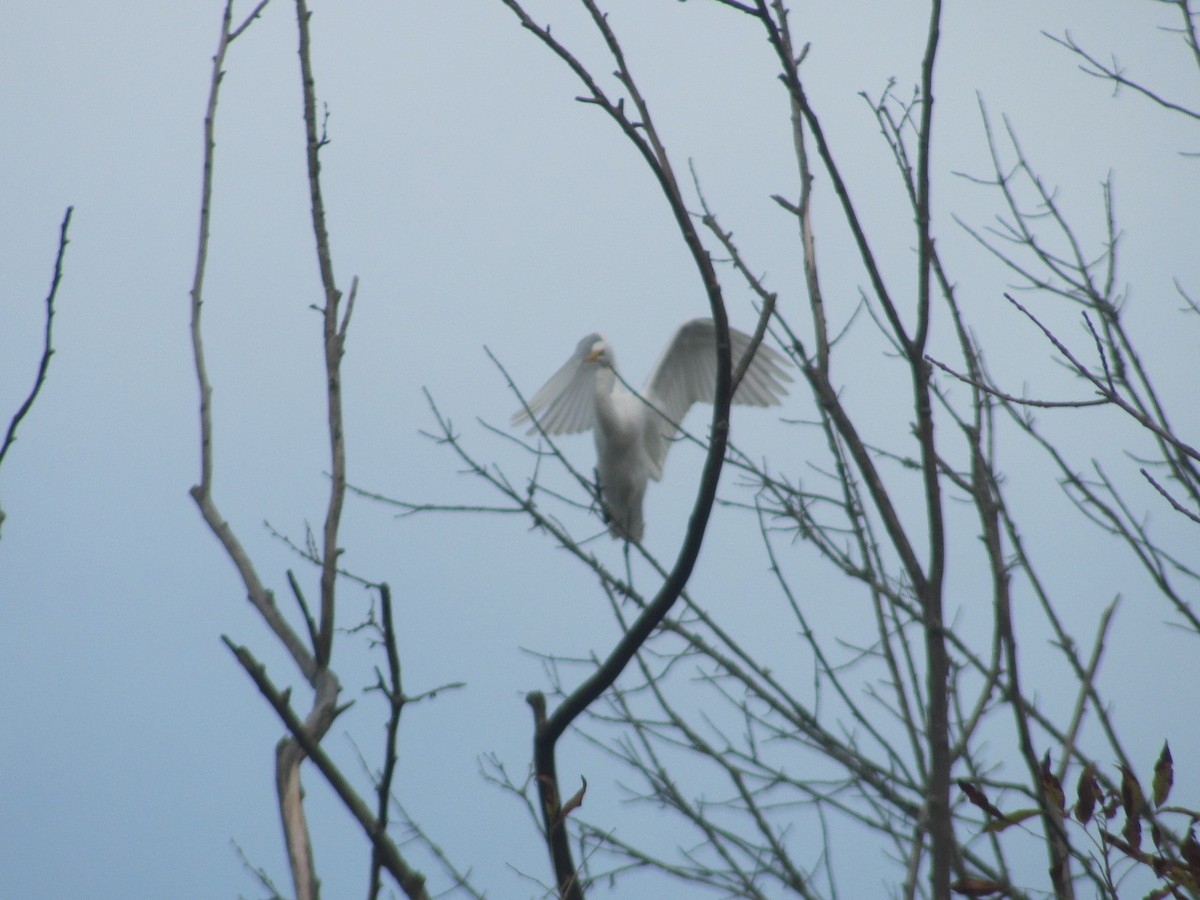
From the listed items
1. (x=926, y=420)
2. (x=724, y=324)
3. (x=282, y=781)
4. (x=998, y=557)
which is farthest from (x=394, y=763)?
(x=998, y=557)

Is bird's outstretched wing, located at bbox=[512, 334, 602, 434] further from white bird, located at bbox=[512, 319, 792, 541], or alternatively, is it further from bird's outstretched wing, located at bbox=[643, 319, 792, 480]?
bird's outstretched wing, located at bbox=[643, 319, 792, 480]

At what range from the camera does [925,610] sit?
1180 mm

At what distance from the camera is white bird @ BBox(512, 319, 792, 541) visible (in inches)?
246

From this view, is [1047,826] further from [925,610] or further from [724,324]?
[724,324]

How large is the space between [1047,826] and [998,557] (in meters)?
0.33

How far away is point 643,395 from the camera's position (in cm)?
617

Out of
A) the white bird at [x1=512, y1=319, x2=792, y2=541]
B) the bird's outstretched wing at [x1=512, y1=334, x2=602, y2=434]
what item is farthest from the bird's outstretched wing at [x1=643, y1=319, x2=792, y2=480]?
the bird's outstretched wing at [x1=512, y1=334, x2=602, y2=434]

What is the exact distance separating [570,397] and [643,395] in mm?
788

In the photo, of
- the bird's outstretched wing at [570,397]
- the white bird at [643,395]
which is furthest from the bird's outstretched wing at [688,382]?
A: the bird's outstretched wing at [570,397]

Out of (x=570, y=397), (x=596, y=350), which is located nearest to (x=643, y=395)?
(x=596, y=350)

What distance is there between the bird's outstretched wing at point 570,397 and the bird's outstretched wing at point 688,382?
403 mm

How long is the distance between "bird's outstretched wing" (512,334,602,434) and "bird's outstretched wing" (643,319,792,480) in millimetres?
403

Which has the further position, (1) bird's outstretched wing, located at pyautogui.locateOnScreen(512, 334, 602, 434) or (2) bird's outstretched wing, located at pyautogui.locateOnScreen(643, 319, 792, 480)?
(1) bird's outstretched wing, located at pyautogui.locateOnScreen(512, 334, 602, 434)

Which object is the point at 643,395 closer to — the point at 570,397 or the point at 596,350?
the point at 596,350
